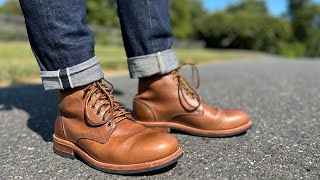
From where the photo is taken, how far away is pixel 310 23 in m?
35.2

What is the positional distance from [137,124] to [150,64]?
0.26 meters

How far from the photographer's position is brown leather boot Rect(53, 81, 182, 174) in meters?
1.00

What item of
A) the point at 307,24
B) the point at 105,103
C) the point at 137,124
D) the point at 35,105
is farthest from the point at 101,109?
the point at 307,24

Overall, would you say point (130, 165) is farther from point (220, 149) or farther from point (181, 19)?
point (181, 19)

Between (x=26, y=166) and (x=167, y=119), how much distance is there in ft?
1.80

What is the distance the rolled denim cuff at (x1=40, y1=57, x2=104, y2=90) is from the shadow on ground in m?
0.37

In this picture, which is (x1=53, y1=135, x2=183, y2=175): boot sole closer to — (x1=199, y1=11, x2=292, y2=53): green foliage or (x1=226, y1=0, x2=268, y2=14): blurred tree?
(x1=199, y1=11, x2=292, y2=53): green foliage

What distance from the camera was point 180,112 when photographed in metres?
1.34

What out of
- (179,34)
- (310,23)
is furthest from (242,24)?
(310,23)

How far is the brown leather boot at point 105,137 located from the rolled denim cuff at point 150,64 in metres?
0.18

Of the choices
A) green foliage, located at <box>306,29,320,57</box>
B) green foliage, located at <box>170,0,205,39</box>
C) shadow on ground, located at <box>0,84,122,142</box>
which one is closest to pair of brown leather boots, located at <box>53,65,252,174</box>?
shadow on ground, located at <box>0,84,122,142</box>

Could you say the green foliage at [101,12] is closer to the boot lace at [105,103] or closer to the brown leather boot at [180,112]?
the brown leather boot at [180,112]

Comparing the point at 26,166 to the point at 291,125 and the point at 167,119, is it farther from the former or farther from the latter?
the point at 291,125

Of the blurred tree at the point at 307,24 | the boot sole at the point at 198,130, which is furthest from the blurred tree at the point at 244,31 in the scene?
the boot sole at the point at 198,130
